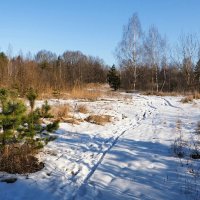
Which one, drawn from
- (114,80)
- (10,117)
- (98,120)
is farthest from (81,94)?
(114,80)

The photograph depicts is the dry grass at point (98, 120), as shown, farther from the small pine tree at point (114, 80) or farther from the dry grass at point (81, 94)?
the small pine tree at point (114, 80)

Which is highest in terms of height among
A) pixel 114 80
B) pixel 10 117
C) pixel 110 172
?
pixel 114 80

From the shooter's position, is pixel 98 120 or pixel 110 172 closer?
pixel 110 172

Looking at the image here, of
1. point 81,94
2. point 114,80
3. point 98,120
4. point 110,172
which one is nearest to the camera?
point 110,172

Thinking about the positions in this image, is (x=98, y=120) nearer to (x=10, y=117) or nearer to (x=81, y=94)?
(x=10, y=117)

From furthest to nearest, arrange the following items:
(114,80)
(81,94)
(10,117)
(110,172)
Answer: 1. (114,80)
2. (81,94)
3. (110,172)
4. (10,117)

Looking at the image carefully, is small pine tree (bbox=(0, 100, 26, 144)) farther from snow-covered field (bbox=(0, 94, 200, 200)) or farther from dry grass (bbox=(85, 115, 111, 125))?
dry grass (bbox=(85, 115, 111, 125))

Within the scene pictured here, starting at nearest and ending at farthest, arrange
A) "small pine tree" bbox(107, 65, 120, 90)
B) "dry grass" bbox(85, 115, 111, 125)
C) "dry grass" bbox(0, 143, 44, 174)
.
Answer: "dry grass" bbox(0, 143, 44, 174) < "dry grass" bbox(85, 115, 111, 125) < "small pine tree" bbox(107, 65, 120, 90)

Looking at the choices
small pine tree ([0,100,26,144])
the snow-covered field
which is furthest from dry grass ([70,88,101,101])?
small pine tree ([0,100,26,144])

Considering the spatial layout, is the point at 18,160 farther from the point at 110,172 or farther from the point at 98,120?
the point at 98,120

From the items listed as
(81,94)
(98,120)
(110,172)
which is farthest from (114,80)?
(110,172)

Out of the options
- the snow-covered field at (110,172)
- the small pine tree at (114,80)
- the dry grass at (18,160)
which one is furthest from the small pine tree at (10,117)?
the small pine tree at (114,80)

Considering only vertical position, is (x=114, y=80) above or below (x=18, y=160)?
above

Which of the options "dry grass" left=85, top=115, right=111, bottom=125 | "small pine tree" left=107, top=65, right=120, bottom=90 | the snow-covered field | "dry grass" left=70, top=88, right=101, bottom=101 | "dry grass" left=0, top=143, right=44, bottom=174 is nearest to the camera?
the snow-covered field
